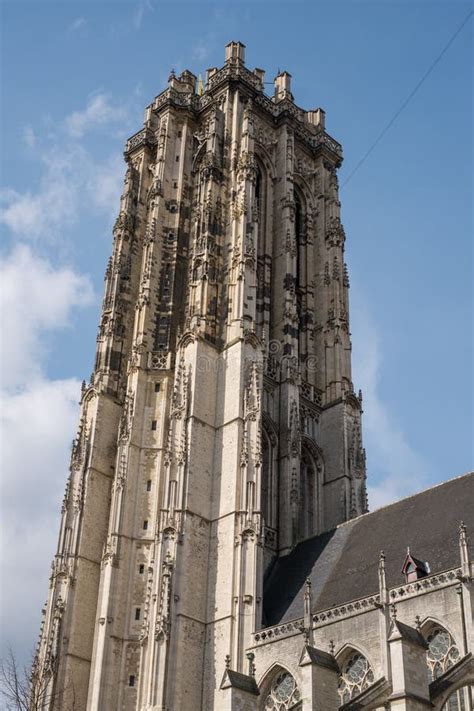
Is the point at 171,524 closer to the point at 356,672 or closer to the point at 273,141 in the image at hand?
the point at 356,672

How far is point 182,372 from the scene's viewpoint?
106 feet

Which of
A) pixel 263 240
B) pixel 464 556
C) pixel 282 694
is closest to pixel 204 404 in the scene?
pixel 282 694

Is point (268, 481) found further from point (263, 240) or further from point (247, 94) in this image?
point (247, 94)

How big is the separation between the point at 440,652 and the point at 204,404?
40.1 ft

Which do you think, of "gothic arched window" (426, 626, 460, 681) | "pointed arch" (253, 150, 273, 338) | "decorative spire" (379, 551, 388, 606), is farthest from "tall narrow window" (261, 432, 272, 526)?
"gothic arched window" (426, 626, 460, 681)

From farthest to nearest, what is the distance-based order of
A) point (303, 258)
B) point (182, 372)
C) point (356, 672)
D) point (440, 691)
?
point (303, 258) < point (182, 372) < point (356, 672) < point (440, 691)

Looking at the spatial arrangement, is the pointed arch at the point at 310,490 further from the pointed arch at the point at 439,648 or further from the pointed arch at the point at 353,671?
the pointed arch at the point at 439,648

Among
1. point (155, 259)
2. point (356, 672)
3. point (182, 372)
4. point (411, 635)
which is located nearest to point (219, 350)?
point (182, 372)

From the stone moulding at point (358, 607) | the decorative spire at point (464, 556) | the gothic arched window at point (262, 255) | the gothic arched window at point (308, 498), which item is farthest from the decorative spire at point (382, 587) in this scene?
the gothic arched window at point (262, 255)

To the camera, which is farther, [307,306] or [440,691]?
[307,306]

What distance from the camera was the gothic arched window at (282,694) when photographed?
24.6 metres

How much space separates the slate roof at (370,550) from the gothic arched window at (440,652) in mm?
1585

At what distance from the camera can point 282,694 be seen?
25031 mm

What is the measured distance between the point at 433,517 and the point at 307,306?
1441 cm
